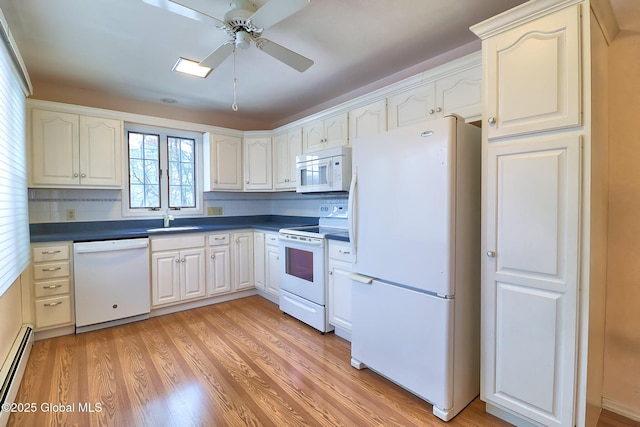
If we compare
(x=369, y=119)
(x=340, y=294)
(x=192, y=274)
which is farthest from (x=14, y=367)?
(x=369, y=119)

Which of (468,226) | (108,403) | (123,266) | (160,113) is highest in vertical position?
(160,113)

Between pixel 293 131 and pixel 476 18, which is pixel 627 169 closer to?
pixel 476 18

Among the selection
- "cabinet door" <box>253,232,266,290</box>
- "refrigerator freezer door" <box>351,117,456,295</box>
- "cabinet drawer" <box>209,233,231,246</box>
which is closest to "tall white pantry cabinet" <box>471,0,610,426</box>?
"refrigerator freezer door" <box>351,117,456,295</box>

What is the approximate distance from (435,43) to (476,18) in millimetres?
359

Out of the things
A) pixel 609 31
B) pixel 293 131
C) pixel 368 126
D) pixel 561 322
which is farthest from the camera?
pixel 293 131

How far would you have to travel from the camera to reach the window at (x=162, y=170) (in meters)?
3.59

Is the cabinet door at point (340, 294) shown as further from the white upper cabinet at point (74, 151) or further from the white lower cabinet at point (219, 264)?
the white upper cabinet at point (74, 151)

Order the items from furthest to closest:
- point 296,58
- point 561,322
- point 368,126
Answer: point 368,126
point 296,58
point 561,322

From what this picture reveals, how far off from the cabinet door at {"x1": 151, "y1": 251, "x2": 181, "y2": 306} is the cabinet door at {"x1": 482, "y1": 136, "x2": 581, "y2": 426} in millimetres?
3010

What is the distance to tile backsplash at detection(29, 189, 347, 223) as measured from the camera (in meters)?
3.04

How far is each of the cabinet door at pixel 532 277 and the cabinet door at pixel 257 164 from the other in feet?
9.76

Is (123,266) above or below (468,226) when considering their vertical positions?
below

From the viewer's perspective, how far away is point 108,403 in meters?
1.82

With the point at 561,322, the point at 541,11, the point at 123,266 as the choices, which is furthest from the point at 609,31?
the point at 123,266
